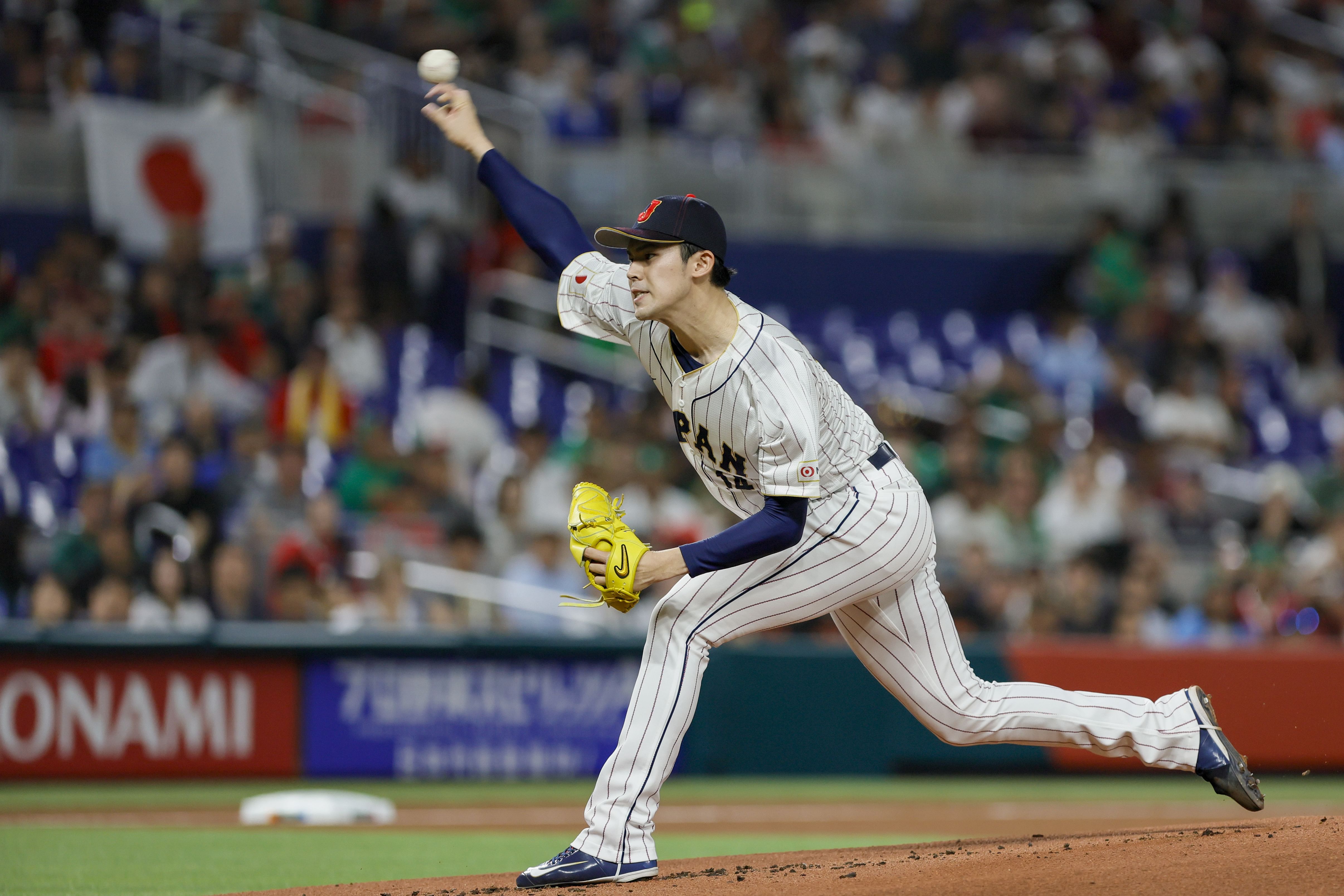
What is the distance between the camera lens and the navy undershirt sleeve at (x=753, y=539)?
4.14 meters

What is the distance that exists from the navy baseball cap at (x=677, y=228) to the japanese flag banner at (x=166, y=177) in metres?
8.24

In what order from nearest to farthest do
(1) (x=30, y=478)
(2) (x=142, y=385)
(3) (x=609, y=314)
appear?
(3) (x=609, y=314) → (1) (x=30, y=478) → (2) (x=142, y=385)

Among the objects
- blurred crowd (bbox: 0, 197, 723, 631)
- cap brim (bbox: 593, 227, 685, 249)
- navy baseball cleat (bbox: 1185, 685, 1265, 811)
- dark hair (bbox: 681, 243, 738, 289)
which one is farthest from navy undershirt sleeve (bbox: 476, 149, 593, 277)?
→ blurred crowd (bbox: 0, 197, 723, 631)

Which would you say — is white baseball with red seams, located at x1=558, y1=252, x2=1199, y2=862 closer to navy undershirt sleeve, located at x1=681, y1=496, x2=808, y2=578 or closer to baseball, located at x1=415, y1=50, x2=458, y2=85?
navy undershirt sleeve, located at x1=681, y1=496, x2=808, y2=578

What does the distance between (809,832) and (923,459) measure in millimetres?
4873

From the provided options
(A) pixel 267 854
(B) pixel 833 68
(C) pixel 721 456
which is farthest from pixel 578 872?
(B) pixel 833 68

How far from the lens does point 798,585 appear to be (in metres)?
4.34

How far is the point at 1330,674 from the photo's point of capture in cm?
971

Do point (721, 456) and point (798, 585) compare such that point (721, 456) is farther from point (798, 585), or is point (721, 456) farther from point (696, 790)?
point (696, 790)

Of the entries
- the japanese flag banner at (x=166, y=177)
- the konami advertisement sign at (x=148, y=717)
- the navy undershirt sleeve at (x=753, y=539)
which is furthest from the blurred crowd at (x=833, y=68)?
the navy undershirt sleeve at (x=753, y=539)

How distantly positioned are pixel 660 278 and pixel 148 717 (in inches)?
225

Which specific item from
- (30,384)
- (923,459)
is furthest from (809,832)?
(30,384)

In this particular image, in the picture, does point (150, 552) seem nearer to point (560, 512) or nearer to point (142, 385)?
point (142, 385)

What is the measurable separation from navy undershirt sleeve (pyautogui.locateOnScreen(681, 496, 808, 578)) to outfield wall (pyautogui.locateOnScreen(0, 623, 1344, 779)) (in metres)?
5.29
